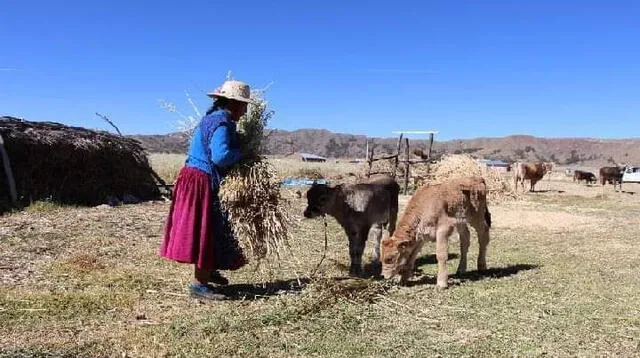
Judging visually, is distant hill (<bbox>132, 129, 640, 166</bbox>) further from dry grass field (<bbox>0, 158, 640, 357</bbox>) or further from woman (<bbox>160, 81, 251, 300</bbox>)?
woman (<bbox>160, 81, 251, 300</bbox>)

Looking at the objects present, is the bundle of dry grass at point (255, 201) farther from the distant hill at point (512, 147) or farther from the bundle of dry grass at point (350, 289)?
the distant hill at point (512, 147)

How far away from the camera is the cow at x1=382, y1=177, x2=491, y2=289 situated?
819 centimetres

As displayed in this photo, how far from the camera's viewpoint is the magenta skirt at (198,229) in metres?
6.82

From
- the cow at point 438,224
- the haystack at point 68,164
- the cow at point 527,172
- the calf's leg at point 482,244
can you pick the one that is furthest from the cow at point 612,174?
the cow at point 438,224

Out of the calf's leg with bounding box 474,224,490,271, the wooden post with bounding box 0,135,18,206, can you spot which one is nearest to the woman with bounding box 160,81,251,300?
the calf's leg with bounding box 474,224,490,271

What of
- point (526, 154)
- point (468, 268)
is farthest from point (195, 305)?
point (526, 154)

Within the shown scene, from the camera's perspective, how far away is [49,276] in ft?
26.8

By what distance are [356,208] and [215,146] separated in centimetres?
313

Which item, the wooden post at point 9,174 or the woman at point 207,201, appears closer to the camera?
the woman at point 207,201

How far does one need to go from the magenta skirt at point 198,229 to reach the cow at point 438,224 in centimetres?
225

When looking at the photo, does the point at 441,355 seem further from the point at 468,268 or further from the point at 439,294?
the point at 468,268

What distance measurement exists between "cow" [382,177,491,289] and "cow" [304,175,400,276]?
2.73 feet

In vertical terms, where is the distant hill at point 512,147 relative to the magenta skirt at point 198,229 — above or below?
above

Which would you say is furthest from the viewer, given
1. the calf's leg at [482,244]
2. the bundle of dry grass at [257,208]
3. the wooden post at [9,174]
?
the wooden post at [9,174]
